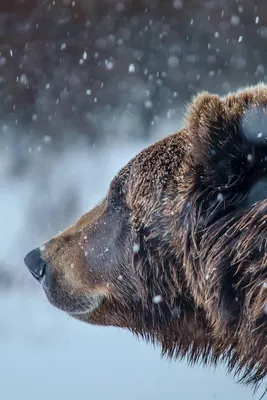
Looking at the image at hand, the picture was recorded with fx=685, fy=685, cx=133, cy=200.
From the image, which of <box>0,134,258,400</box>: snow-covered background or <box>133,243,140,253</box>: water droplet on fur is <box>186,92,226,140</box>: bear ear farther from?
<box>0,134,258,400</box>: snow-covered background

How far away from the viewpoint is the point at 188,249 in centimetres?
210

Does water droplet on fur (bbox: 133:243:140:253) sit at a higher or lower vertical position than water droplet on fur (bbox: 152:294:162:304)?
higher

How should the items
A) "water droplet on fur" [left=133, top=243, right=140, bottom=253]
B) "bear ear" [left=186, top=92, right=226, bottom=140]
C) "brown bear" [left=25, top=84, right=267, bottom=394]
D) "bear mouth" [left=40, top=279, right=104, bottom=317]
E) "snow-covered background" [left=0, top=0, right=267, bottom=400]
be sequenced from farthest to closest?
"snow-covered background" [left=0, top=0, right=267, bottom=400] < "bear mouth" [left=40, top=279, right=104, bottom=317] < "water droplet on fur" [left=133, top=243, right=140, bottom=253] < "bear ear" [left=186, top=92, right=226, bottom=140] < "brown bear" [left=25, top=84, right=267, bottom=394]

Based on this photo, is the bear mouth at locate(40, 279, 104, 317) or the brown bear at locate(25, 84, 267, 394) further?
the bear mouth at locate(40, 279, 104, 317)

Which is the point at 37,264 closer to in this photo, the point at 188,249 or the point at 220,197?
the point at 188,249

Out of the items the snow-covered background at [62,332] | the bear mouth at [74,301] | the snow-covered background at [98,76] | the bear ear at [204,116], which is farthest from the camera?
the snow-covered background at [98,76]

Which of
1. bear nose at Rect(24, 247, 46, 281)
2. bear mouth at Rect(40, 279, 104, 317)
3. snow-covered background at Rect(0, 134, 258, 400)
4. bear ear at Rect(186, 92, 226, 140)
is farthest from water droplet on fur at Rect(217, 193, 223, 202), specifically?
snow-covered background at Rect(0, 134, 258, 400)

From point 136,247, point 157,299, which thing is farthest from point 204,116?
point 157,299

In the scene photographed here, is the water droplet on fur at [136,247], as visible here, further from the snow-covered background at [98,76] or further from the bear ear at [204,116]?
the snow-covered background at [98,76]

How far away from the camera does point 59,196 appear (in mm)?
6305

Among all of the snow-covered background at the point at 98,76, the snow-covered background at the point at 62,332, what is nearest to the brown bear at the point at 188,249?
the snow-covered background at the point at 62,332

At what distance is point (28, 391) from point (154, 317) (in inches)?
85.8

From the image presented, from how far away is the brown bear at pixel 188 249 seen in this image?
6.44ft

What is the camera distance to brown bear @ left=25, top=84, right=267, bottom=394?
196 cm
